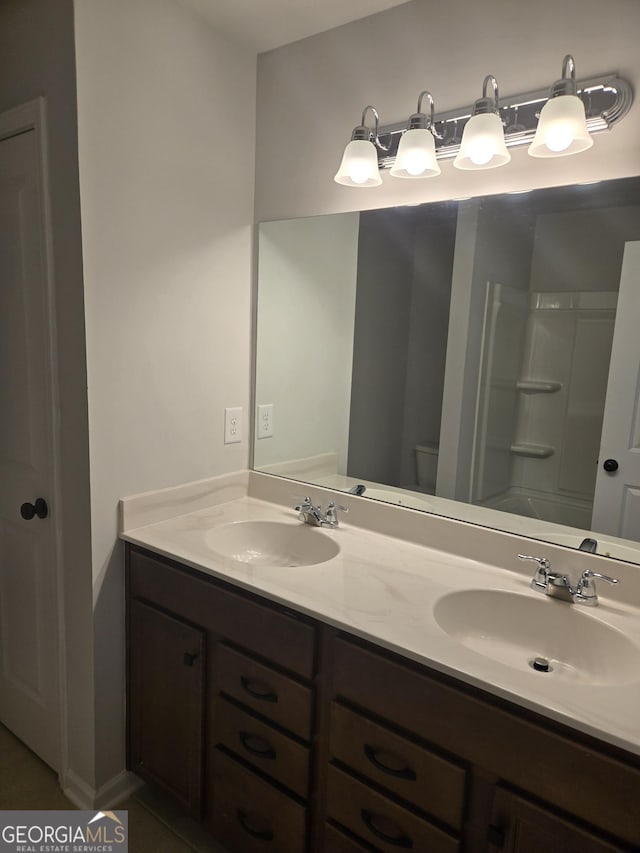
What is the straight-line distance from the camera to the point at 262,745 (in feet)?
4.50

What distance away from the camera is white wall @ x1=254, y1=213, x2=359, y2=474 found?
1.88 meters

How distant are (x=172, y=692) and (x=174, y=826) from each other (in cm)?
45

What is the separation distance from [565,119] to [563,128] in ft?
0.06

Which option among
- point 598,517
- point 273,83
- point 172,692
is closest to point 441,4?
point 273,83

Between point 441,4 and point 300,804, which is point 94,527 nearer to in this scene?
point 300,804

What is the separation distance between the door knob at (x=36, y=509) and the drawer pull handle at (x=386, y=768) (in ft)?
3.73

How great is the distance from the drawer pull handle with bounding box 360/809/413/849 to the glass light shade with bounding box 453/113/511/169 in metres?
1.49

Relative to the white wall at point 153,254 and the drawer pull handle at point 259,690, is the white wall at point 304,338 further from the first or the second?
the drawer pull handle at point 259,690

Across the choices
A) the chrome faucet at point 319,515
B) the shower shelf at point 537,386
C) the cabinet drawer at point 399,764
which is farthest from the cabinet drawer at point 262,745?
the shower shelf at point 537,386

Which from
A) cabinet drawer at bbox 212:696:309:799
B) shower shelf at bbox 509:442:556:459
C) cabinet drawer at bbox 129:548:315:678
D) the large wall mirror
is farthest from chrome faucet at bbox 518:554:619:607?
cabinet drawer at bbox 212:696:309:799

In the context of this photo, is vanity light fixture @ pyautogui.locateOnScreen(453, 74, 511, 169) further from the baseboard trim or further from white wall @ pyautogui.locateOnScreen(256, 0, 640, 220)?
the baseboard trim

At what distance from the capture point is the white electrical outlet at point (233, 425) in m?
1.93

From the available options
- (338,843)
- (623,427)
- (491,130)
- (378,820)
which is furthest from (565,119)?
(338,843)

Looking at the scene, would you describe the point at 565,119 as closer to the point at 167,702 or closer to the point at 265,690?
the point at 265,690
